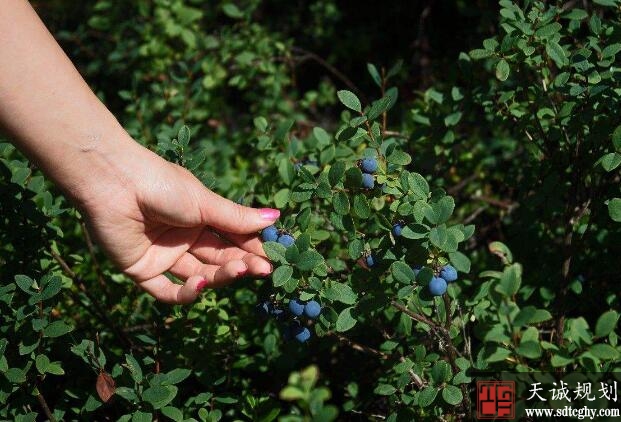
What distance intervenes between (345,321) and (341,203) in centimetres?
26

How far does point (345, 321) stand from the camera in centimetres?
136

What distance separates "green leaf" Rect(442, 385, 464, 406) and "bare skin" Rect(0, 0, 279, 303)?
48 cm

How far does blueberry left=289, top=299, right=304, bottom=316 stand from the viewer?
4.42 feet

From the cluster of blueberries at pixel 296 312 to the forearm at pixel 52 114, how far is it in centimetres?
49

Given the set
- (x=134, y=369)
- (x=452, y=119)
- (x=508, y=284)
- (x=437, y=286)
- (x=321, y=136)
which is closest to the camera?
(x=508, y=284)

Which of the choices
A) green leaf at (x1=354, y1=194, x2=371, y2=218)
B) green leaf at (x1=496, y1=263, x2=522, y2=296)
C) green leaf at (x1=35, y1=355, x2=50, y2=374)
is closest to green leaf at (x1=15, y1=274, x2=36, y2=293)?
green leaf at (x1=35, y1=355, x2=50, y2=374)

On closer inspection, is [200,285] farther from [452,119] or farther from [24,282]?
[452,119]

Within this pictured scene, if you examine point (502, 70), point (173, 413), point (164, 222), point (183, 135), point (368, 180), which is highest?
point (502, 70)

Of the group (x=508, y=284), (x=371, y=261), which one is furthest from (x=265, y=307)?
(x=508, y=284)

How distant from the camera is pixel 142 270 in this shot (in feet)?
5.41

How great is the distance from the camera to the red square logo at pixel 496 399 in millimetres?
1334

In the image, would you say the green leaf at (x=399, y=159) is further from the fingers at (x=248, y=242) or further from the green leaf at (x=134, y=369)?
the green leaf at (x=134, y=369)

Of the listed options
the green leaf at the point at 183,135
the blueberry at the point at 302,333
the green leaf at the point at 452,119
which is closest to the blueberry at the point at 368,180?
the blueberry at the point at 302,333

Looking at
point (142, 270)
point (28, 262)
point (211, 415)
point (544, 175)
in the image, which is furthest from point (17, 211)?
point (544, 175)
